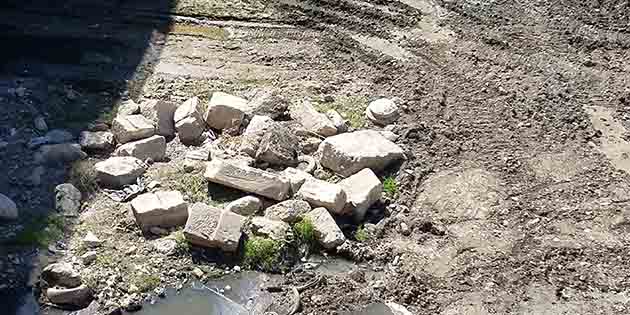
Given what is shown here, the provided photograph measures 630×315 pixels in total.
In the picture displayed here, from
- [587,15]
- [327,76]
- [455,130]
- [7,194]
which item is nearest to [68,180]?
[7,194]

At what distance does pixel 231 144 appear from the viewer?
846 centimetres

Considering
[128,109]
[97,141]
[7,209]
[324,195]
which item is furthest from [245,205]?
[7,209]

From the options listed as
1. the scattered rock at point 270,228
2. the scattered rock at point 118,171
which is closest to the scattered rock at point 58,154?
the scattered rock at point 118,171

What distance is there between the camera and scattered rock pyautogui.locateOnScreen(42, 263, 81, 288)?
6.89 meters

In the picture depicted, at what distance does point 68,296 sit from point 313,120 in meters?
3.11

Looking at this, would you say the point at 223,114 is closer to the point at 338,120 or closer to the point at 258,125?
the point at 258,125

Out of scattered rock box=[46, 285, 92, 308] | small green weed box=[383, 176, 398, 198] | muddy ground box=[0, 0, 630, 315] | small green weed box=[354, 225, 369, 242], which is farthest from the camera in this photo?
small green weed box=[383, 176, 398, 198]

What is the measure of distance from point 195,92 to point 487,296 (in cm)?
396

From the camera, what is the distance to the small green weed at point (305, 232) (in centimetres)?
746

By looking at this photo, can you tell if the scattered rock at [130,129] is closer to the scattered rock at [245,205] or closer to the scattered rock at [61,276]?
the scattered rock at [245,205]

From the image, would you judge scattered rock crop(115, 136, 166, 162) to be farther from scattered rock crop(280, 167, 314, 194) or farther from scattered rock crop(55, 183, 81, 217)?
scattered rock crop(280, 167, 314, 194)

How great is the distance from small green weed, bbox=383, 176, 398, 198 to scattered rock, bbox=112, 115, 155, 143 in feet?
7.72

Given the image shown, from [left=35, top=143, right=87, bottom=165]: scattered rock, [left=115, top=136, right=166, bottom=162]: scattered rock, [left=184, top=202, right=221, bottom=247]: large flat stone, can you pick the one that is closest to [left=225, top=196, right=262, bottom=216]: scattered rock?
[left=184, top=202, right=221, bottom=247]: large flat stone

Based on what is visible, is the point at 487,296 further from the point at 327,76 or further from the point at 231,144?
the point at 327,76
